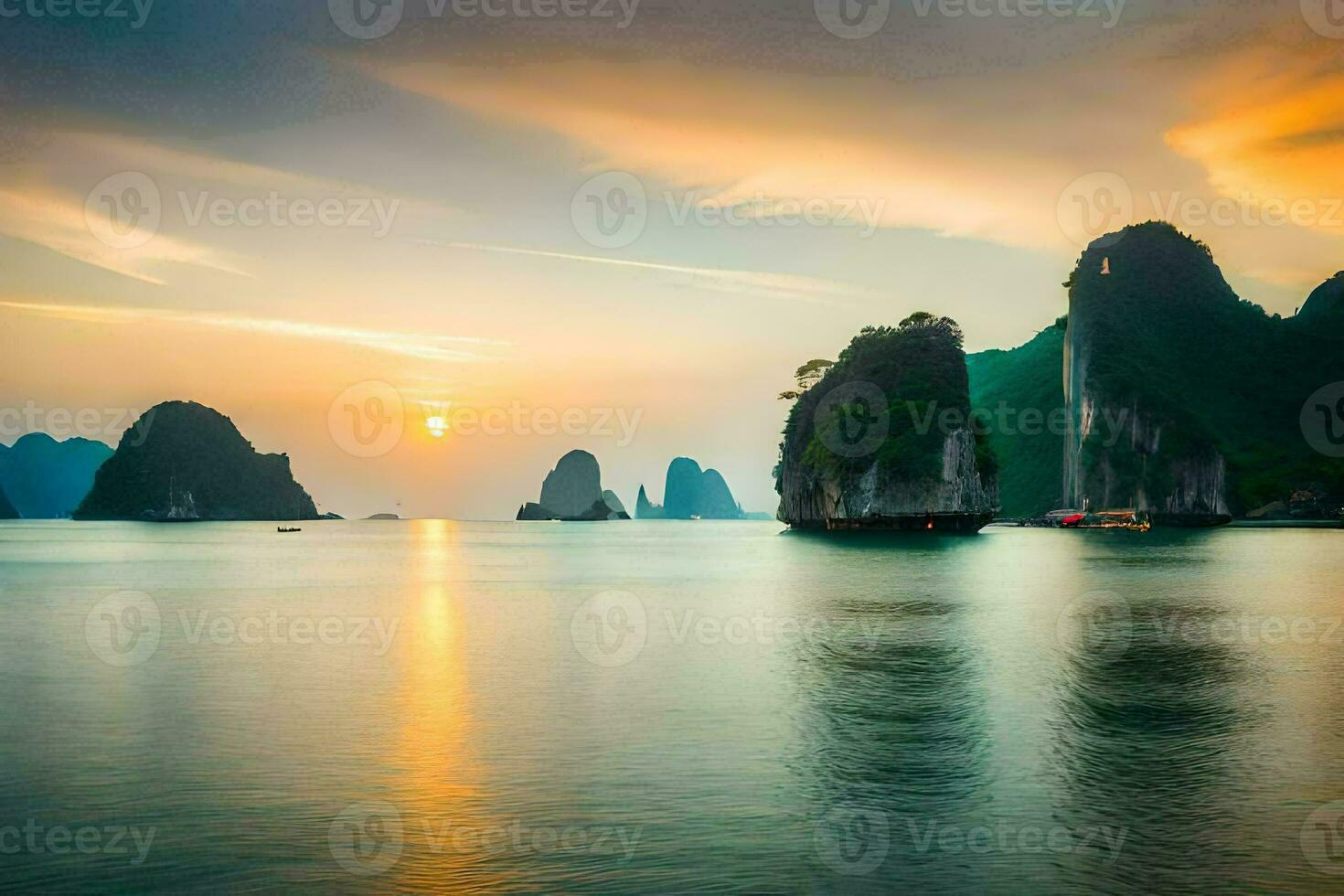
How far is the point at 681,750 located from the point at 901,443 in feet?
451

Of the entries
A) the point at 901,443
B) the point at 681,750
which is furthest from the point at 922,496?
the point at 681,750

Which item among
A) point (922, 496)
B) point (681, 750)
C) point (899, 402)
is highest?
point (899, 402)

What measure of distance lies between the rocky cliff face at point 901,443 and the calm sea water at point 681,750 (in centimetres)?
10338

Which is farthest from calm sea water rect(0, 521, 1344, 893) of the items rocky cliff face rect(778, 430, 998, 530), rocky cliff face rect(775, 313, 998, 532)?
rocky cliff face rect(775, 313, 998, 532)

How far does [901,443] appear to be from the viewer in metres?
154

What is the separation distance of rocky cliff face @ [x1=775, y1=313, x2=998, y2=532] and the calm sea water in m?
103

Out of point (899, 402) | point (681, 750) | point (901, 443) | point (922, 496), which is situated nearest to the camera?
point (681, 750)

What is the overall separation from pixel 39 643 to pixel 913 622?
3457cm

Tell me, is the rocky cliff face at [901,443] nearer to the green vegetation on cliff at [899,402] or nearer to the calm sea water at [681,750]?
the green vegetation on cliff at [899,402]

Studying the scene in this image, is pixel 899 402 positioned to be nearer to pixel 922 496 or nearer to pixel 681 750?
pixel 922 496

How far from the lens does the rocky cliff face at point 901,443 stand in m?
152

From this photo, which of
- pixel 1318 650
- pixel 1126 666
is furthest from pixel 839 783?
pixel 1318 650

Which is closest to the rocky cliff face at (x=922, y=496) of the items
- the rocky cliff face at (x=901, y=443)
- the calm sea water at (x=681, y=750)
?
the rocky cliff face at (x=901, y=443)

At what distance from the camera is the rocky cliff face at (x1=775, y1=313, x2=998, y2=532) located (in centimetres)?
15162
